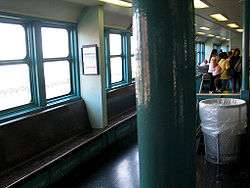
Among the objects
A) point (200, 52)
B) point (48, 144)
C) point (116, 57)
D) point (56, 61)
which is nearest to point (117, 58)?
point (116, 57)

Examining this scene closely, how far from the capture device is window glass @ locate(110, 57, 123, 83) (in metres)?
8.05

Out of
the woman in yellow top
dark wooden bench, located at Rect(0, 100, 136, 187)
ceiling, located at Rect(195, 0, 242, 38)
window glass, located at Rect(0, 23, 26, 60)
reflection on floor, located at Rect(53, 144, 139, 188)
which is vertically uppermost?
ceiling, located at Rect(195, 0, 242, 38)

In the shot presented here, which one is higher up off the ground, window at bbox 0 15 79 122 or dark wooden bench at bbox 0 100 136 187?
window at bbox 0 15 79 122

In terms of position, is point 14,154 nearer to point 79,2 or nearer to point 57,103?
point 57,103

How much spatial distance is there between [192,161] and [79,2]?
4984mm

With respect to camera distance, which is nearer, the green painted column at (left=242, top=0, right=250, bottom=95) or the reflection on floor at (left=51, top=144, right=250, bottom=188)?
the reflection on floor at (left=51, top=144, right=250, bottom=188)

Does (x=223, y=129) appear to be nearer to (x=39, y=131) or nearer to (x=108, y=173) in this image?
(x=108, y=173)

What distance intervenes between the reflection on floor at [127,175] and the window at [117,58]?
2.63 m

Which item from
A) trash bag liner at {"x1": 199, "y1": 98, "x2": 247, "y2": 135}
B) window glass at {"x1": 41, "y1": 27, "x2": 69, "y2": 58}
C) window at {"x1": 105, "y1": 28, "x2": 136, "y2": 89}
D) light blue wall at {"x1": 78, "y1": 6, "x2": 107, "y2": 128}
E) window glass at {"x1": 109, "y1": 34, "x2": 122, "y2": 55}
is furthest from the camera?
window glass at {"x1": 109, "y1": 34, "x2": 122, "y2": 55}

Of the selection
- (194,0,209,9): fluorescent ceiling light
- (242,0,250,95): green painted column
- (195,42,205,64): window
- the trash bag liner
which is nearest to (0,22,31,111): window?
the trash bag liner

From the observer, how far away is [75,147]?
17.4 ft

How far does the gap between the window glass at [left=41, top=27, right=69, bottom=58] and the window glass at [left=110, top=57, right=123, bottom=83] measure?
207 cm

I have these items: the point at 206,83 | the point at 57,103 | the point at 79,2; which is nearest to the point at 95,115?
the point at 57,103

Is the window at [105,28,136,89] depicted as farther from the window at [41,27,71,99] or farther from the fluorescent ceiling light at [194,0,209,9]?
the fluorescent ceiling light at [194,0,209,9]
